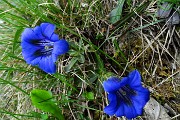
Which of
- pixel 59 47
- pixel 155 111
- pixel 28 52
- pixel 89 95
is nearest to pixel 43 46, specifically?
pixel 28 52

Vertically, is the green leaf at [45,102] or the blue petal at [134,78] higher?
the blue petal at [134,78]

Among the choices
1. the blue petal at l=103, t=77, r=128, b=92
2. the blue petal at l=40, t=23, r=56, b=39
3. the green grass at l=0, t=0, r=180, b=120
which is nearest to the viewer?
the blue petal at l=103, t=77, r=128, b=92

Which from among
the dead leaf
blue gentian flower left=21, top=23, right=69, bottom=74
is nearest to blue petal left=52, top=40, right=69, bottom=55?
blue gentian flower left=21, top=23, right=69, bottom=74

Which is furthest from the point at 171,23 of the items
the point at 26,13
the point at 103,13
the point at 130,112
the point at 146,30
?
the point at 26,13

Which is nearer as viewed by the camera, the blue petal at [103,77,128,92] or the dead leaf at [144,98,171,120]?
the blue petal at [103,77,128,92]

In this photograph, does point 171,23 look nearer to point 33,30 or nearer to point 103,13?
point 103,13

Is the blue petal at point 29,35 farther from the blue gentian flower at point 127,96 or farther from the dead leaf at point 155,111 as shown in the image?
the dead leaf at point 155,111

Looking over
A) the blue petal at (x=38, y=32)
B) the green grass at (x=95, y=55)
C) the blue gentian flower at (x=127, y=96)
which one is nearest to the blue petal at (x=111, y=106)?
the blue gentian flower at (x=127, y=96)

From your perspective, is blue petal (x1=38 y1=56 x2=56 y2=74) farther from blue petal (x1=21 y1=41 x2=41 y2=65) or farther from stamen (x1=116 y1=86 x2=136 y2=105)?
stamen (x1=116 y1=86 x2=136 y2=105)
